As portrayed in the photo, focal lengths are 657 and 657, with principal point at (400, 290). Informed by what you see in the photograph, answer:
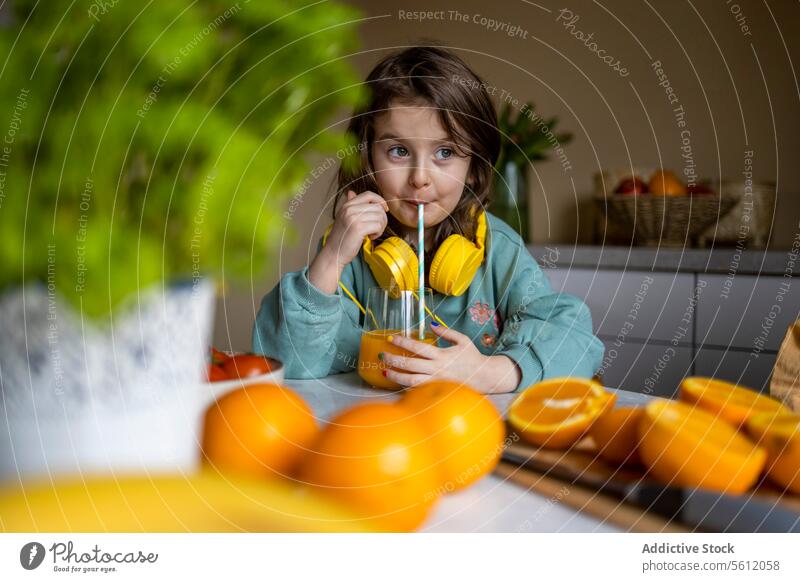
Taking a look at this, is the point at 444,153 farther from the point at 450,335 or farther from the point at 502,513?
the point at 502,513

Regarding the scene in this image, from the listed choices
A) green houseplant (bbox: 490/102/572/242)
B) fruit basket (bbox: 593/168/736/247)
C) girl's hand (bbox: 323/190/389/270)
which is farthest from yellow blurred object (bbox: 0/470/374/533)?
fruit basket (bbox: 593/168/736/247)

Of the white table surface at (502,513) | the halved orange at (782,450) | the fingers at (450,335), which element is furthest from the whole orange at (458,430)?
the fingers at (450,335)

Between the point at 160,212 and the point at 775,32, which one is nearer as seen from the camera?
the point at 160,212

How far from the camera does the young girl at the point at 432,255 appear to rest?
22.2 inches

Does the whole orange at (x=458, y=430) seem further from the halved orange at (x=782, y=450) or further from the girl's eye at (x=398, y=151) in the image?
the girl's eye at (x=398, y=151)

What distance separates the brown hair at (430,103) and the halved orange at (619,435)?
1.18 feet

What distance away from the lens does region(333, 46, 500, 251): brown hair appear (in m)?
0.63

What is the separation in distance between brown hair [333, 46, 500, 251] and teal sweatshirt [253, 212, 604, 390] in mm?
63

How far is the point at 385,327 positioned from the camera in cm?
51

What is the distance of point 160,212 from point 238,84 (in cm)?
5

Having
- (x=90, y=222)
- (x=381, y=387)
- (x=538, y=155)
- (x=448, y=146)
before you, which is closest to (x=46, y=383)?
(x=90, y=222)

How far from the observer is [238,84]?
0.74 ft
